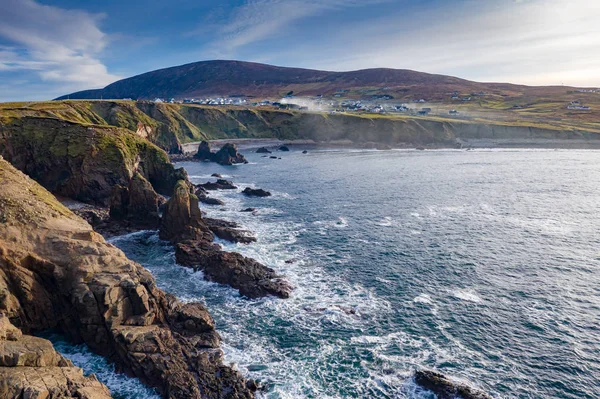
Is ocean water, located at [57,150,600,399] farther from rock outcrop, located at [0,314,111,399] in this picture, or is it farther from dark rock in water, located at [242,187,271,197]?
rock outcrop, located at [0,314,111,399]

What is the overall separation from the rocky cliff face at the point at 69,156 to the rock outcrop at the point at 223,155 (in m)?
65.9

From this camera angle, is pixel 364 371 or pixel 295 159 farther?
pixel 295 159

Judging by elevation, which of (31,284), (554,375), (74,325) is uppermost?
(31,284)

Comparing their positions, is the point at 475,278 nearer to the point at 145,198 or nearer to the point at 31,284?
the point at 31,284

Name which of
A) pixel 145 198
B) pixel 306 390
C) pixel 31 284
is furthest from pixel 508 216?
pixel 31 284

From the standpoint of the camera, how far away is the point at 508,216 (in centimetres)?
7106

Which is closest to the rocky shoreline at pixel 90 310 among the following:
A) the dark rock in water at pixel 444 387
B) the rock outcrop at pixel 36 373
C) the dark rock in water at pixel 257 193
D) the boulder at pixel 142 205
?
the rock outcrop at pixel 36 373

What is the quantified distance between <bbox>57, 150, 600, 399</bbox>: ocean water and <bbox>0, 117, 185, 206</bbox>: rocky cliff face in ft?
67.2

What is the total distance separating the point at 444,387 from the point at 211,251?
35357 mm

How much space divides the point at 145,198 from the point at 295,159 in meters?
96.0

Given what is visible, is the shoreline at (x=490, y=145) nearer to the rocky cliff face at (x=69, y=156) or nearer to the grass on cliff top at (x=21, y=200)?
the rocky cliff face at (x=69, y=156)

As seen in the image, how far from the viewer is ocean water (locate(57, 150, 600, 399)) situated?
101 ft

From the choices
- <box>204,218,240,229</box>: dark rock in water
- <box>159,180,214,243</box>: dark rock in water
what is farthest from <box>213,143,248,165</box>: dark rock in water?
<box>159,180,214,243</box>: dark rock in water

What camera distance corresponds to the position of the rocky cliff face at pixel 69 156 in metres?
72.8
